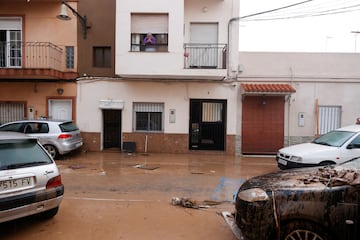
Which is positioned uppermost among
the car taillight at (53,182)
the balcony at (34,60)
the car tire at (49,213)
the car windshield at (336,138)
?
the balcony at (34,60)

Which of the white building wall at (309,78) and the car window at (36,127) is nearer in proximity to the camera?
the car window at (36,127)

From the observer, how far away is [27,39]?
40.7ft

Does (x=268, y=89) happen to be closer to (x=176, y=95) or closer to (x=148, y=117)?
(x=176, y=95)

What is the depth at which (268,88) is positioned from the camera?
11250 mm

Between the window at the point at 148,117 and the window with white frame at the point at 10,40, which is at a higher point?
the window with white frame at the point at 10,40

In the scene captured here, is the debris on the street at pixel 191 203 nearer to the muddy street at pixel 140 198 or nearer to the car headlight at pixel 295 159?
the muddy street at pixel 140 198

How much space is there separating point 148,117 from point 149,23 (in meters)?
4.09

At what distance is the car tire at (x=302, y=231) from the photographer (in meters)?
3.08

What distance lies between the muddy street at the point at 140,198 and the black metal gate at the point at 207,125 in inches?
75.0

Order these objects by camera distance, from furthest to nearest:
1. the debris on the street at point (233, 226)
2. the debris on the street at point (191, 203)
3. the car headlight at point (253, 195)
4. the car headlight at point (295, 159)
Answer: the car headlight at point (295, 159), the debris on the street at point (191, 203), the debris on the street at point (233, 226), the car headlight at point (253, 195)

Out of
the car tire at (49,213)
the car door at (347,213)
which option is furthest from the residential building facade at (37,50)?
the car door at (347,213)

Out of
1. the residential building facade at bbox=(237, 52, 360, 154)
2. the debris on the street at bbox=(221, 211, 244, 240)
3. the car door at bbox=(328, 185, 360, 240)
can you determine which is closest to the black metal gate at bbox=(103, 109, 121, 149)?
the residential building facade at bbox=(237, 52, 360, 154)

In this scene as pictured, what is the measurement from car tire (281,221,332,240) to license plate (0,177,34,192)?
11.1 feet

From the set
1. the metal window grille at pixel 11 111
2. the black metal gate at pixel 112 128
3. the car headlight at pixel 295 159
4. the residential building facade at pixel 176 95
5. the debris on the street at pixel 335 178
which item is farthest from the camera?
the black metal gate at pixel 112 128
